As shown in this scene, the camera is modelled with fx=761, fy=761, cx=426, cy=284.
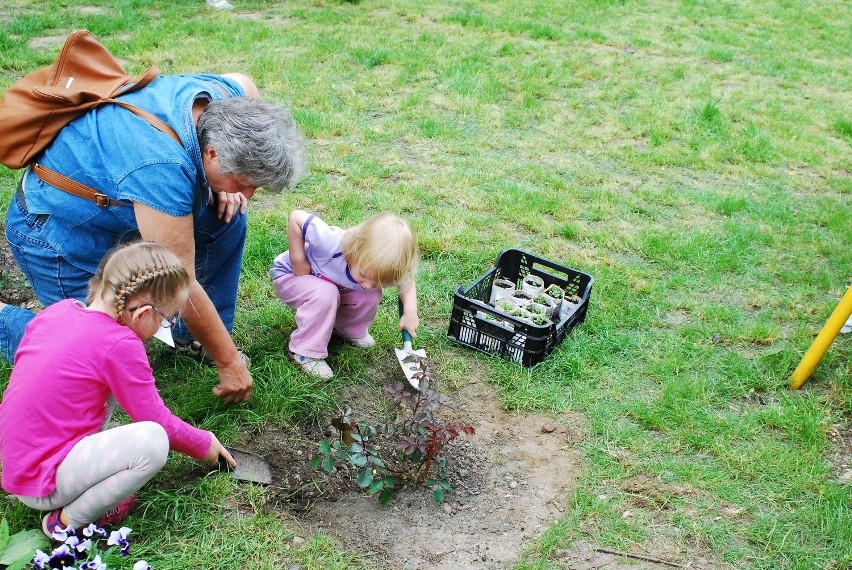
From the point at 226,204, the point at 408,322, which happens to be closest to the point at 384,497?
the point at 408,322

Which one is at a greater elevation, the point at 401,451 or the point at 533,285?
the point at 533,285

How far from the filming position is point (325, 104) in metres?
5.95

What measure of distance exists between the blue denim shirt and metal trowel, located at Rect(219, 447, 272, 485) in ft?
2.77

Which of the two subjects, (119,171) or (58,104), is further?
(58,104)

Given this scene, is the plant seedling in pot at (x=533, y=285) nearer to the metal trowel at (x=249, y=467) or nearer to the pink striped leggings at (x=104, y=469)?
the metal trowel at (x=249, y=467)

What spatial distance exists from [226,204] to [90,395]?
3.25 feet

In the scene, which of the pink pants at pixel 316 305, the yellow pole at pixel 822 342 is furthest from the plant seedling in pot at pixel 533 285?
the yellow pole at pixel 822 342

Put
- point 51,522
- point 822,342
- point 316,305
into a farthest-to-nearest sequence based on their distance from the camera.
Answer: point 822,342 < point 316,305 < point 51,522

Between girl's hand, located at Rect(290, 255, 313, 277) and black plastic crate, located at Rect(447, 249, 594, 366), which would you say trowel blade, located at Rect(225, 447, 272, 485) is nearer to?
girl's hand, located at Rect(290, 255, 313, 277)

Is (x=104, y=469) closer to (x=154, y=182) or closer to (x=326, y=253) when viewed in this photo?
(x=154, y=182)

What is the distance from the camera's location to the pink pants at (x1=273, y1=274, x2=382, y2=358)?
316cm

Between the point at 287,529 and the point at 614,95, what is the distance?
5.38m

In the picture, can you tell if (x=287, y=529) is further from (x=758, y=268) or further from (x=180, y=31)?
(x=180, y=31)

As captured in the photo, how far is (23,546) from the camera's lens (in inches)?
84.8
